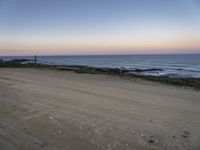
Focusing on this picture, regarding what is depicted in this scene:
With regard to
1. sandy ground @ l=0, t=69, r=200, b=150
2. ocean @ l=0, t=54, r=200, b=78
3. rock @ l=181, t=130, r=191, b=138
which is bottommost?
ocean @ l=0, t=54, r=200, b=78

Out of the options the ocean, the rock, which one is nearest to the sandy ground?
the rock

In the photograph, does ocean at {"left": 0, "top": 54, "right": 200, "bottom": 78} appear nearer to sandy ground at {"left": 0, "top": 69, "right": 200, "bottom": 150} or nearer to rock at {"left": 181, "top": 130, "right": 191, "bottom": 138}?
sandy ground at {"left": 0, "top": 69, "right": 200, "bottom": 150}

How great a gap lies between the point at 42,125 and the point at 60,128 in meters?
0.37

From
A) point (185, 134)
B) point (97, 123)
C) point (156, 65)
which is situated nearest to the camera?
point (185, 134)

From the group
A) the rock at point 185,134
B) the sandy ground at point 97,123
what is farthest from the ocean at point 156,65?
the rock at point 185,134

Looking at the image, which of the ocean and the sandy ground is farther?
the ocean

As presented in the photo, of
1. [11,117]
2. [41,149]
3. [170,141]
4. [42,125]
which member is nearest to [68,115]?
[42,125]

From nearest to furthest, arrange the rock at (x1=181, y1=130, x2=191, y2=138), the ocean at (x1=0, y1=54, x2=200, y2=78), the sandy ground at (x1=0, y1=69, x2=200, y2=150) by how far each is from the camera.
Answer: the sandy ground at (x1=0, y1=69, x2=200, y2=150) < the rock at (x1=181, y1=130, x2=191, y2=138) < the ocean at (x1=0, y1=54, x2=200, y2=78)

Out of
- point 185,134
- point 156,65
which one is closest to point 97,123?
point 185,134

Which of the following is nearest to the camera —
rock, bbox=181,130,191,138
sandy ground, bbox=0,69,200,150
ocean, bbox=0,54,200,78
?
sandy ground, bbox=0,69,200,150

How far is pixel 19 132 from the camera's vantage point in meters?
3.62

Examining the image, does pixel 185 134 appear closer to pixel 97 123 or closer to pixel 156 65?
pixel 97 123

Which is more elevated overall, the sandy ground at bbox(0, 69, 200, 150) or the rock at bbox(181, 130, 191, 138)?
the sandy ground at bbox(0, 69, 200, 150)

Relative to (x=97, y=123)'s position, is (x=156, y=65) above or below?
below
